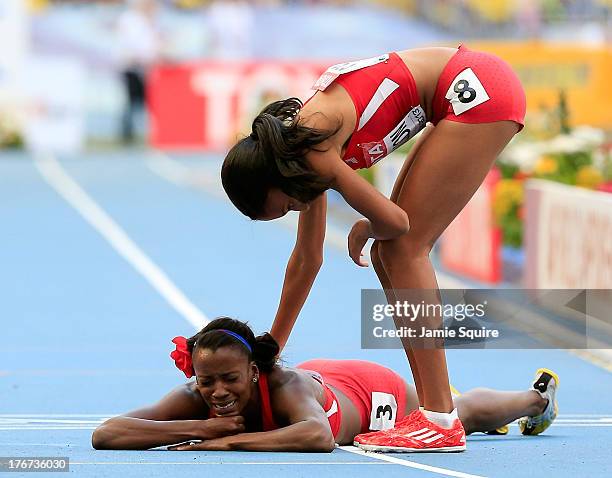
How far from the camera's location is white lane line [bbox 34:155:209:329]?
40.3ft

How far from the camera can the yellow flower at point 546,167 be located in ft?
45.8

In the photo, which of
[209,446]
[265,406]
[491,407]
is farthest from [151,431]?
[491,407]

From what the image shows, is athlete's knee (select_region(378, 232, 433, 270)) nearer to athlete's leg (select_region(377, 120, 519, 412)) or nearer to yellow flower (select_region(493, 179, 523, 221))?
athlete's leg (select_region(377, 120, 519, 412))

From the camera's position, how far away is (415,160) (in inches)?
264

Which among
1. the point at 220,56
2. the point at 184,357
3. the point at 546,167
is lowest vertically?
the point at 184,357

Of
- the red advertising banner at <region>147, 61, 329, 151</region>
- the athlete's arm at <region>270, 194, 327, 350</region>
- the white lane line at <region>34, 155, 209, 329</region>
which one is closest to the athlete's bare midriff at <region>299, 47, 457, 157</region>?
the athlete's arm at <region>270, 194, 327, 350</region>

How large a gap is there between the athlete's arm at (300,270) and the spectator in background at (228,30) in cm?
2617

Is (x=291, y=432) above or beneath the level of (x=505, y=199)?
beneath

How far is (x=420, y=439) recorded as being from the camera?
21.7ft

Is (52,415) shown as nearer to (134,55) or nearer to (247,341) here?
(247,341)

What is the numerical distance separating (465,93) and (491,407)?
4.96 ft

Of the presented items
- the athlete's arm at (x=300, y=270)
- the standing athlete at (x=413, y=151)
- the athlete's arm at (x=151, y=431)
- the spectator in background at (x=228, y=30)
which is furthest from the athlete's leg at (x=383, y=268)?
the spectator in background at (x=228, y=30)

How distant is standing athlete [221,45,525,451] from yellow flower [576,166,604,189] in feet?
22.2

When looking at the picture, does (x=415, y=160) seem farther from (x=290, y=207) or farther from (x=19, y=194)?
(x=19, y=194)
